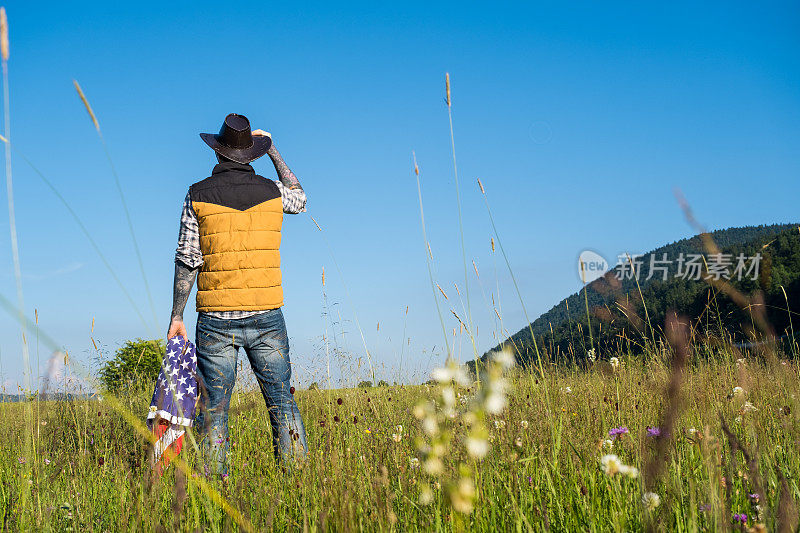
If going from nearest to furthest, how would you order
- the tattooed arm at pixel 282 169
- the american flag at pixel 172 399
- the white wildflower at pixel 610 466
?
1. the white wildflower at pixel 610 466
2. the american flag at pixel 172 399
3. the tattooed arm at pixel 282 169

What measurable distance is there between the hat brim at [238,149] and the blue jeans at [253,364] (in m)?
1.11

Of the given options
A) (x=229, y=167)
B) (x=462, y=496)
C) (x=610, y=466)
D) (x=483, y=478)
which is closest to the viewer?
(x=462, y=496)

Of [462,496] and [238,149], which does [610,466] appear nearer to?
[462,496]

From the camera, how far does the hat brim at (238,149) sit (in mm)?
3789

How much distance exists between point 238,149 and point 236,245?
742 mm

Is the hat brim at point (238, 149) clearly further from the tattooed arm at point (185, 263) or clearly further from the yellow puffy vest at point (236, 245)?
the tattooed arm at point (185, 263)

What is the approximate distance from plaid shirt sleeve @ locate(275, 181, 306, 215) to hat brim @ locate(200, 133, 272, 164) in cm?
26

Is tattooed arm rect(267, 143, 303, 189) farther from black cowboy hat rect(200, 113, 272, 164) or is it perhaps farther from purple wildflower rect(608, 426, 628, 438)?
purple wildflower rect(608, 426, 628, 438)

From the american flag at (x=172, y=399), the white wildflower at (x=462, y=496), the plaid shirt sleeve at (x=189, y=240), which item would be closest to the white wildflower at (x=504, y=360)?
the white wildflower at (x=462, y=496)

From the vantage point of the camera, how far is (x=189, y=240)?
12.0ft

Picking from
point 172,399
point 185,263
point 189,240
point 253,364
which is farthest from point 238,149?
point 172,399

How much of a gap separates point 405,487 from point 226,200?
7.98ft

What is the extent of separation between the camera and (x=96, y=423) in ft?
17.5

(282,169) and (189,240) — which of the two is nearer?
(189,240)
